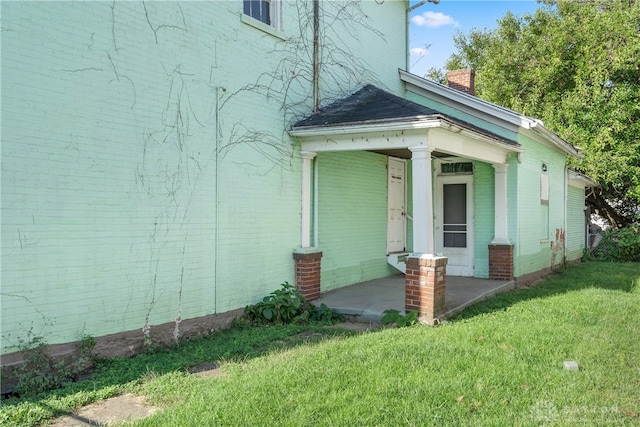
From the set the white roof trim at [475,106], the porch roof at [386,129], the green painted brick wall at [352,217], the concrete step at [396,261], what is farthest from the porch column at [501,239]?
the green painted brick wall at [352,217]

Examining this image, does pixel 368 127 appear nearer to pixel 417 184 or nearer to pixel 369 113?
pixel 369 113

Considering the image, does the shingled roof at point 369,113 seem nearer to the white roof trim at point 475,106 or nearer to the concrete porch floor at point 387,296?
the white roof trim at point 475,106

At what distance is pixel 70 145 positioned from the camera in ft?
15.8

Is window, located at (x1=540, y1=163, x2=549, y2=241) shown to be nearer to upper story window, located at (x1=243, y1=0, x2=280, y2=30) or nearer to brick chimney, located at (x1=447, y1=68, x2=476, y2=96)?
brick chimney, located at (x1=447, y1=68, x2=476, y2=96)

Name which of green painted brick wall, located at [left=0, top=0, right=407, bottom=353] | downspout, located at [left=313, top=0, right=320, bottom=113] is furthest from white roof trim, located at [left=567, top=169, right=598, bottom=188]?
green painted brick wall, located at [left=0, top=0, right=407, bottom=353]

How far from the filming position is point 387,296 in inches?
314

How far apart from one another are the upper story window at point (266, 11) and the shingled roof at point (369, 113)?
61.1 inches

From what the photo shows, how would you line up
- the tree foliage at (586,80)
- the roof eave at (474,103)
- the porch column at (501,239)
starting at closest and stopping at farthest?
1. the roof eave at (474,103)
2. the porch column at (501,239)
3. the tree foliage at (586,80)

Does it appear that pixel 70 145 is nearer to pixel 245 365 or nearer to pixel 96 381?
pixel 96 381

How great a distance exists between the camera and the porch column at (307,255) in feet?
24.9

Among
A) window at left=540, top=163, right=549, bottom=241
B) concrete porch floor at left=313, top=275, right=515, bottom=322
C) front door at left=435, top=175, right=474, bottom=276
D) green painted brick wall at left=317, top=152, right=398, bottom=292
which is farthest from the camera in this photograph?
window at left=540, top=163, right=549, bottom=241

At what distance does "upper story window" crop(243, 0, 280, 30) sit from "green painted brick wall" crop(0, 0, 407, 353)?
199 mm

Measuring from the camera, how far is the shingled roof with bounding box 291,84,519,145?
22.2 feet

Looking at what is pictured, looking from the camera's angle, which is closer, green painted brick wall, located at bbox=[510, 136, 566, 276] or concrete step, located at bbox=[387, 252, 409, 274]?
green painted brick wall, located at bbox=[510, 136, 566, 276]
